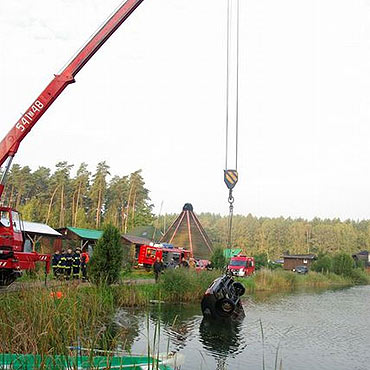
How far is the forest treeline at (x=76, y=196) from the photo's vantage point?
58562 millimetres

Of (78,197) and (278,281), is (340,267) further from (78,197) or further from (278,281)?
(78,197)

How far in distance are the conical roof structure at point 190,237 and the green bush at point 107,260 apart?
30.2 metres

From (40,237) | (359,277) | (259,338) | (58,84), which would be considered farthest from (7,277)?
(359,277)

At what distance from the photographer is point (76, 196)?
62.9 metres

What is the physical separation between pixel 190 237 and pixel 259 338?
1344 inches

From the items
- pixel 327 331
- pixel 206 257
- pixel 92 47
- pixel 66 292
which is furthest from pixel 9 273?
pixel 206 257

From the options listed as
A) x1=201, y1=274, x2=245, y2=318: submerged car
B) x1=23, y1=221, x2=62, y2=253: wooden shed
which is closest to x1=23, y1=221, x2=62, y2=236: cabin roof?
x1=23, y1=221, x2=62, y2=253: wooden shed

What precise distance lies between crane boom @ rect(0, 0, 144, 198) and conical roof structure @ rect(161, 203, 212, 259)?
3502 centimetres

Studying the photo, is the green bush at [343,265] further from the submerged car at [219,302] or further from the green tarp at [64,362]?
the green tarp at [64,362]

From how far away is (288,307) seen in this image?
778 inches

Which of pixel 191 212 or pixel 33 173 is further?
pixel 33 173

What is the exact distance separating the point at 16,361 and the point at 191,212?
43.2m

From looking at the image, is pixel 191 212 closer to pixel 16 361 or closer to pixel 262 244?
pixel 16 361

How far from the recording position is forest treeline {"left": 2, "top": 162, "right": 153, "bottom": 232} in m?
58.6
